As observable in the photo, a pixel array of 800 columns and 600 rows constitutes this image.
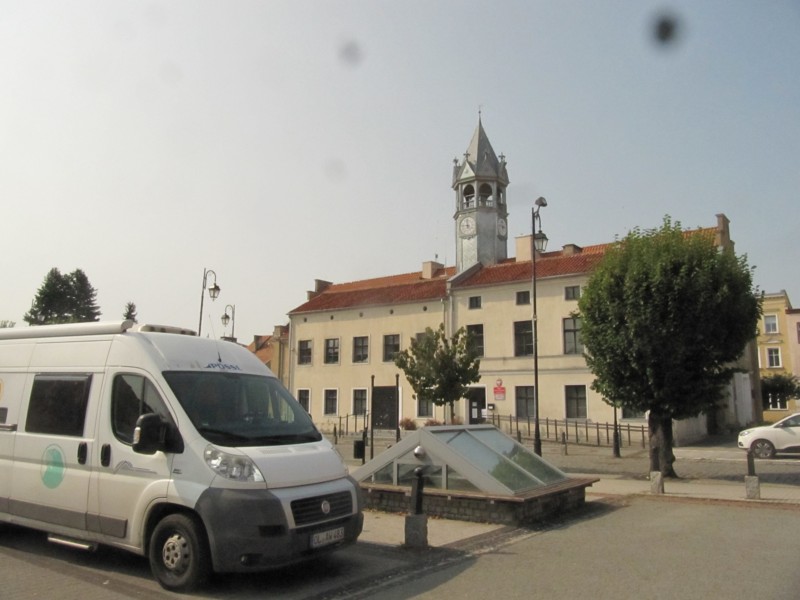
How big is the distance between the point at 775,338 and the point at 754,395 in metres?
18.8

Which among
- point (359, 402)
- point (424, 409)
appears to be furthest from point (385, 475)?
point (359, 402)

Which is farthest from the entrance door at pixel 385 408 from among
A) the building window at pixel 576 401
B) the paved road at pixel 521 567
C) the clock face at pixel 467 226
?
the paved road at pixel 521 567

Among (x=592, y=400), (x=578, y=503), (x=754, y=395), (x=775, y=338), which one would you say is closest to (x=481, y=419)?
(x=592, y=400)

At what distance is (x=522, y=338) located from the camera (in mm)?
38375

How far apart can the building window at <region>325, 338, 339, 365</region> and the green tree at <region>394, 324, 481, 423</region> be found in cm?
2366

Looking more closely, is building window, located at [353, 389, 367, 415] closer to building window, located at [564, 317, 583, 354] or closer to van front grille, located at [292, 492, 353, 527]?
building window, located at [564, 317, 583, 354]

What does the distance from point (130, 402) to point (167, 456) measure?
971 mm

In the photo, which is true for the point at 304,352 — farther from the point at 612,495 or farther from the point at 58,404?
the point at 58,404

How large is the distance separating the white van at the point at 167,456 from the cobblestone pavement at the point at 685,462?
44.0 ft

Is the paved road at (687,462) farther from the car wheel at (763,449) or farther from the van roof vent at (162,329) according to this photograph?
the van roof vent at (162,329)

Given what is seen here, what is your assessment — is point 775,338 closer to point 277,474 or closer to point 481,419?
point 481,419

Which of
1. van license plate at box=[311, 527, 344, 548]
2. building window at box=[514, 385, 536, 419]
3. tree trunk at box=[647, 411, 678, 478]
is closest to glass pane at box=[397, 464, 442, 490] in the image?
van license plate at box=[311, 527, 344, 548]

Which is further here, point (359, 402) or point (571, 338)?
point (359, 402)

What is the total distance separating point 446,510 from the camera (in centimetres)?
1077
